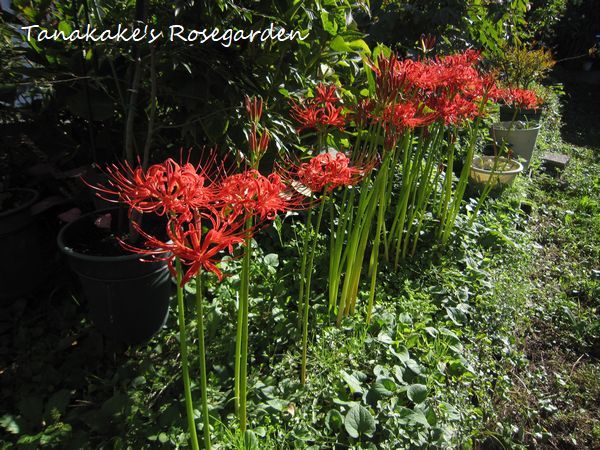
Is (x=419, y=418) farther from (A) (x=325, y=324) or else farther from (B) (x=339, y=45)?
(B) (x=339, y=45)

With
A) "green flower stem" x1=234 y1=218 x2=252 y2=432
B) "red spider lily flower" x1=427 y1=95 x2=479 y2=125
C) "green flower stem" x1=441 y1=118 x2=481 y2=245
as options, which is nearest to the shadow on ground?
"green flower stem" x1=441 y1=118 x2=481 y2=245

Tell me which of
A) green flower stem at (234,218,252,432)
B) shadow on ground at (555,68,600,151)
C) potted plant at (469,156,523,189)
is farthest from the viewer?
shadow on ground at (555,68,600,151)

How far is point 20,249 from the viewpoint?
2141mm

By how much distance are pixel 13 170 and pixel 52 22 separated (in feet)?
2.74

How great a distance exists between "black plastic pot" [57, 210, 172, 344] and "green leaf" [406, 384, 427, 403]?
1.15 m

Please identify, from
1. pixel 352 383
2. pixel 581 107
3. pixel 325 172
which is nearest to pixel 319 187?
pixel 325 172

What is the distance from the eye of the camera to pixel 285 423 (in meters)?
1.57

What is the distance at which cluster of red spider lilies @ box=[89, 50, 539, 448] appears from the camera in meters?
0.84

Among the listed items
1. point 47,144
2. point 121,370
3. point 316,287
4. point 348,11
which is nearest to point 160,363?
point 121,370

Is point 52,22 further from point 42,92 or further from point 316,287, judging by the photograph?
point 316,287

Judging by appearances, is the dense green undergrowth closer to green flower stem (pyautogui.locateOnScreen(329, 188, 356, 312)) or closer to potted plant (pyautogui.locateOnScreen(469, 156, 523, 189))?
green flower stem (pyautogui.locateOnScreen(329, 188, 356, 312))

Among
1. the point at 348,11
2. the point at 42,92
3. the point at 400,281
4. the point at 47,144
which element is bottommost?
the point at 400,281

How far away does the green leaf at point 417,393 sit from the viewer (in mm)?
1609

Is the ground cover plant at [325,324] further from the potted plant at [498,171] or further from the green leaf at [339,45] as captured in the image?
the potted plant at [498,171]
